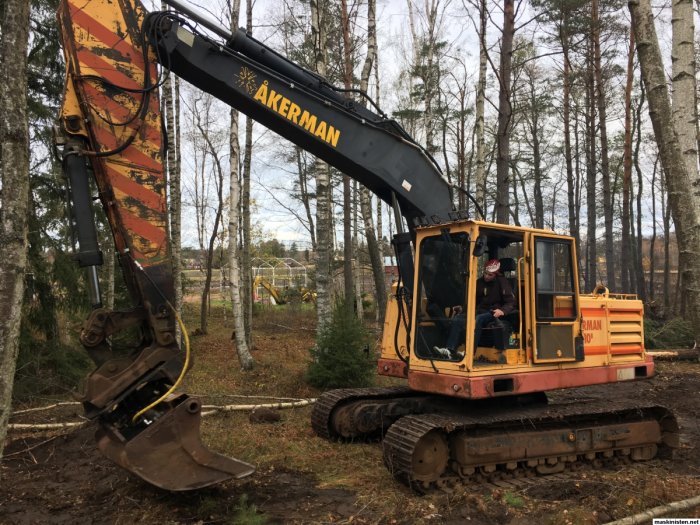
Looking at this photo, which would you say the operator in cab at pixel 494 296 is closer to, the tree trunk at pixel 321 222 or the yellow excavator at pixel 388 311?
the yellow excavator at pixel 388 311

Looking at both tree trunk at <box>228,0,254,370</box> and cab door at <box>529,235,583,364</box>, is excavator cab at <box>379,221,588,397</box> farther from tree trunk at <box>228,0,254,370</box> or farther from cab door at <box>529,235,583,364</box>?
tree trunk at <box>228,0,254,370</box>

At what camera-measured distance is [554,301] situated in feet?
19.8

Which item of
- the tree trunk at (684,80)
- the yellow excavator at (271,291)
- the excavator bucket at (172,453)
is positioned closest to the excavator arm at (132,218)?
the excavator bucket at (172,453)

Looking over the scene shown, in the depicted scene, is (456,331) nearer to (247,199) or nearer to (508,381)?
(508,381)

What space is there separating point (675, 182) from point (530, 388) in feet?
15.1

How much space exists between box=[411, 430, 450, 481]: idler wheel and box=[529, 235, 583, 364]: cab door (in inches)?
53.4

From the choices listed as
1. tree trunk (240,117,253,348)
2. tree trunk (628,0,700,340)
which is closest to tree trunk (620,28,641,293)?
tree trunk (628,0,700,340)

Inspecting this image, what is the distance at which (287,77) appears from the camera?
5574 millimetres

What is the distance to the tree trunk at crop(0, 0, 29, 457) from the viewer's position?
428cm

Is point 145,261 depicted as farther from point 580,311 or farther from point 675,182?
point 675,182

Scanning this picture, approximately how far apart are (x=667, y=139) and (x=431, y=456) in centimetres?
A: 602

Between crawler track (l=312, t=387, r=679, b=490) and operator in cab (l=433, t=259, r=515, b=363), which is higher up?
operator in cab (l=433, t=259, r=515, b=363)

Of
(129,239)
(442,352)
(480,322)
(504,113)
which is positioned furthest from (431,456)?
(504,113)

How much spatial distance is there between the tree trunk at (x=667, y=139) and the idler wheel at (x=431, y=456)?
5449 mm
